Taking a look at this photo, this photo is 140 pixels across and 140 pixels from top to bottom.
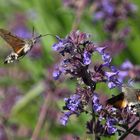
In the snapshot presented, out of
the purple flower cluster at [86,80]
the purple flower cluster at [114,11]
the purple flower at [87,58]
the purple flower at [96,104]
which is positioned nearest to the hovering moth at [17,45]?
the purple flower cluster at [86,80]

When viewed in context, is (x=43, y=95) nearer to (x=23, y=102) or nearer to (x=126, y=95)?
(x=23, y=102)

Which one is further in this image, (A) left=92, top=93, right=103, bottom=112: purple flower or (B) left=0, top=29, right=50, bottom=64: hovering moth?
(B) left=0, top=29, right=50, bottom=64: hovering moth

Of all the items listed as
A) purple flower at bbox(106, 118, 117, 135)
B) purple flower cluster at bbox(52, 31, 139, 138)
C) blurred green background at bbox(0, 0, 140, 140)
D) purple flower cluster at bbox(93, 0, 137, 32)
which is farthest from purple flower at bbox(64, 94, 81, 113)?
purple flower cluster at bbox(93, 0, 137, 32)

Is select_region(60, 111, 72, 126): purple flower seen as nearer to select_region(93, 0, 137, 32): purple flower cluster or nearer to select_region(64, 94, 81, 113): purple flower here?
select_region(64, 94, 81, 113): purple flower

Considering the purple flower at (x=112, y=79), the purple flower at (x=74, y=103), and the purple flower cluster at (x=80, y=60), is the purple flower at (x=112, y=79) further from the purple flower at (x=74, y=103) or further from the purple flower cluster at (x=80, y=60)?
the purple flower at (x=74, y=103)

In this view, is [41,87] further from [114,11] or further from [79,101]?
[79,101]

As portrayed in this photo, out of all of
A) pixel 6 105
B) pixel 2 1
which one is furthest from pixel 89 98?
pixel 2 1

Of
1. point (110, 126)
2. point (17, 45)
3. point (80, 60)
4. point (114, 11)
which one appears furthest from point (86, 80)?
point (114, 11)

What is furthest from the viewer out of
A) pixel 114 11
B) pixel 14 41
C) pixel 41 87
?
pixel 114 11

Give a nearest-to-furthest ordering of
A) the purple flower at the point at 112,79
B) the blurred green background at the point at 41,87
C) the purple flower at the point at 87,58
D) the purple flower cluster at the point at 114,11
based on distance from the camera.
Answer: the purple flower at the point at 87,58 < the purple flower at the point at 112,79 < the blurred green background at the point at 41,87 < the purple flower cluster at the point at 114,11
